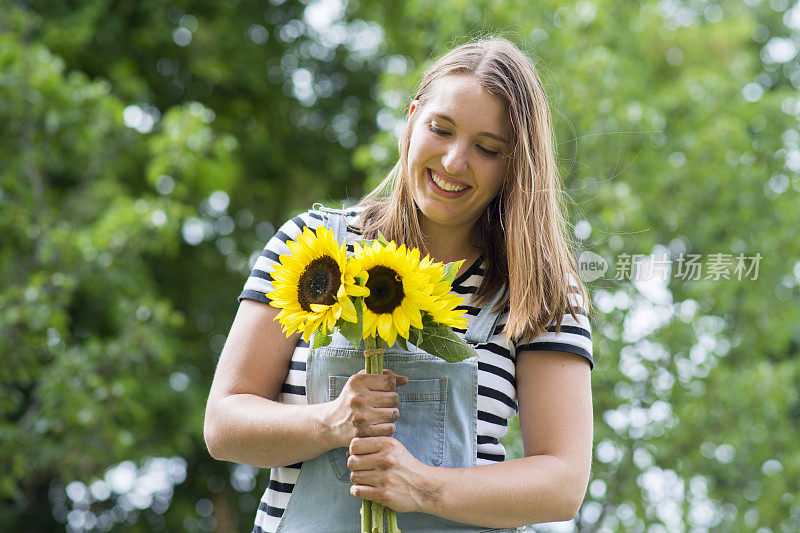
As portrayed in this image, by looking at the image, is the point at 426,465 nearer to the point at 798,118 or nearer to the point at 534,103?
the point at 534,103

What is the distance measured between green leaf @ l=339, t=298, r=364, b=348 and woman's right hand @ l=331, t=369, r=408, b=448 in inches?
2.8

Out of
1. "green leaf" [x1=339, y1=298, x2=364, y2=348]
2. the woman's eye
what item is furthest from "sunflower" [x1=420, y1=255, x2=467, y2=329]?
the woman's eye

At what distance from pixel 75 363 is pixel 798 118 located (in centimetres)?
495

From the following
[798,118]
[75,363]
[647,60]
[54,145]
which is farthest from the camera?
[647,60]

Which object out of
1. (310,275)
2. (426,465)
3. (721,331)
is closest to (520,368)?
(426,465)

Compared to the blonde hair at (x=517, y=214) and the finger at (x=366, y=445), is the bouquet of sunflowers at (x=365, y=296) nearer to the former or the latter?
the finger at (x=366, y=445)

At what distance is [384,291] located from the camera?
1491mm

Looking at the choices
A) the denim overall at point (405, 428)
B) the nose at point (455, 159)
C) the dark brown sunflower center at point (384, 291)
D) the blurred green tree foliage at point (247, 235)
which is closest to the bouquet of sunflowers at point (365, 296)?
the dark brown sunflower center at point (384, 291)

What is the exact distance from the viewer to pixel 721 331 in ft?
19.0

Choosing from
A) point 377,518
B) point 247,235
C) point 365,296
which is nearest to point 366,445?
point 377,518

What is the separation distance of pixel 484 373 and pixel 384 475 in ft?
1.08

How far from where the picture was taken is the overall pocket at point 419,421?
1660 millimetres

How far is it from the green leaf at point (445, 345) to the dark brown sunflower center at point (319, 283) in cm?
19

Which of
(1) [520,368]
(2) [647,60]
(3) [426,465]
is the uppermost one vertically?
(2) [647,60]
